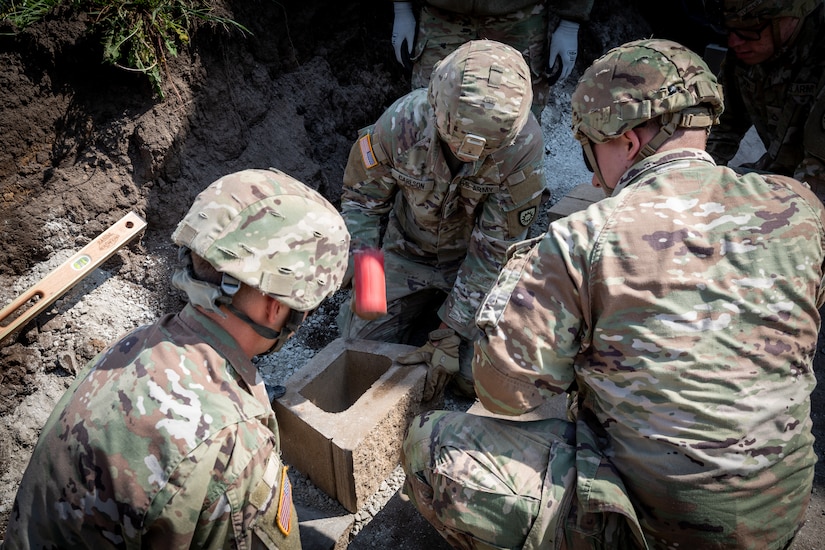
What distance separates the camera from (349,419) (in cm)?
266

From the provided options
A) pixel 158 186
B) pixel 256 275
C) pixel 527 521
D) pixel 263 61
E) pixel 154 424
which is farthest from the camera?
pixel 263 61

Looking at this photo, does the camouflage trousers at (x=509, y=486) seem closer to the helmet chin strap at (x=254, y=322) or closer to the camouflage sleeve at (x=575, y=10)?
the helmet chin strap at (x=254, y=322)

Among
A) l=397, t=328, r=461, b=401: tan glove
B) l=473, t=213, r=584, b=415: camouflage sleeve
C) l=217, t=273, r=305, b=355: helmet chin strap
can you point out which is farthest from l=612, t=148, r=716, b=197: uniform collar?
l=397, t=328, r=461, b=401: tan glove

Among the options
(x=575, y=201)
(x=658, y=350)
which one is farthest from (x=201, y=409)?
(x=575, y=201)

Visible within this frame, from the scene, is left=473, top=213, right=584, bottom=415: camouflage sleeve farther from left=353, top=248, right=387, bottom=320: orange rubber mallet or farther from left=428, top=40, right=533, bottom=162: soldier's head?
left=428, top=40, right=533, bottom=162: soldier's head

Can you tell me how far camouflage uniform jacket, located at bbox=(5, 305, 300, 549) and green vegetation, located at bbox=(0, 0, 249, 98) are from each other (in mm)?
2614

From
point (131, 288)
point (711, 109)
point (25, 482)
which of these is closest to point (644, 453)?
point (711, 109)

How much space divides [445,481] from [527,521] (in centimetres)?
30

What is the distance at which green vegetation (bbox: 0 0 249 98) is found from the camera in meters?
3.57

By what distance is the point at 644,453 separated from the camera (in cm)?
184

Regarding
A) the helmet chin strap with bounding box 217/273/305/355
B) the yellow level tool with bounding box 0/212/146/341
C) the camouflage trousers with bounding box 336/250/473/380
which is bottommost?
the camouflage trousers with bounding box 336/250/473/380

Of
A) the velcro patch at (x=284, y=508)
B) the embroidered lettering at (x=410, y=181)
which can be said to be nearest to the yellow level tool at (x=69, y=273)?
the embroidered lettering at (x=410, y=181)

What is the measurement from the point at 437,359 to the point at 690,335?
153 centimetres

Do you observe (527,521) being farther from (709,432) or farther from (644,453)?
(709,432)
